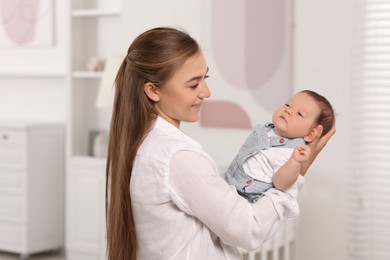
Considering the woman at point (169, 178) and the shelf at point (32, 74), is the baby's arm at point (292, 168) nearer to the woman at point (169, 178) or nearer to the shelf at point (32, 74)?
the woman at point (169, 178)

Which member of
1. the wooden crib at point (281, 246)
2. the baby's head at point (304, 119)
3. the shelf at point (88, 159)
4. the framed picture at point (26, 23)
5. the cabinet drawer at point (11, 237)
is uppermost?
the framed picture at point (26, 23)

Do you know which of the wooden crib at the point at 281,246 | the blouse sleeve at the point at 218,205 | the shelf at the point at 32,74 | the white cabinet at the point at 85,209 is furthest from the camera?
the shelf at the point at 32,74

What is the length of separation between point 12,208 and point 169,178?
3.22m

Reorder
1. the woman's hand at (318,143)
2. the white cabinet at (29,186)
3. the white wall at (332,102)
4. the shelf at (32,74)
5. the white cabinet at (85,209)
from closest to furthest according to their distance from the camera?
the woman's hand at (318,143)
the white wall at (332,102)
the white cabinet at (85,209)
the white cabinet at (29,186)
the shelf at (32,74)

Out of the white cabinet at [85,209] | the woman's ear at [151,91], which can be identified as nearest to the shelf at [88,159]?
the white cabinet at [85,209]

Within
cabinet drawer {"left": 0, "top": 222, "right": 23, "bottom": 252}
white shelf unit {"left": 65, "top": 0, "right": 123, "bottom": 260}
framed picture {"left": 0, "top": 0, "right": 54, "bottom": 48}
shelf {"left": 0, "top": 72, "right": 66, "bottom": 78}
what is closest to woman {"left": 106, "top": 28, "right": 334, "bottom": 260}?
white shelf unit {"left": 65, "top": 0, "right": 123, "bottom": 260}

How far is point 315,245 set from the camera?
3531mm

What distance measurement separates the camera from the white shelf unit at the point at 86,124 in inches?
172

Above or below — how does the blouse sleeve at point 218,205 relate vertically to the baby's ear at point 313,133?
below

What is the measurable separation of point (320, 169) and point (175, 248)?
2.01m

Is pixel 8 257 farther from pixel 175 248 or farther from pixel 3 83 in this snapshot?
pixel 175 248

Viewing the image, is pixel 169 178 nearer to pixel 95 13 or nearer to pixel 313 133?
pixel 313 133

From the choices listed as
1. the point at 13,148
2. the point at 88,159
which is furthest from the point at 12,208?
the point at 88,159

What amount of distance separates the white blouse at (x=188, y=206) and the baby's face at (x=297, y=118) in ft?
0.59
